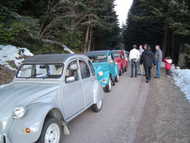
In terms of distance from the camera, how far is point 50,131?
3.44 meters

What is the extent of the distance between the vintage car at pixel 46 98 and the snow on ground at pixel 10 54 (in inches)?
253

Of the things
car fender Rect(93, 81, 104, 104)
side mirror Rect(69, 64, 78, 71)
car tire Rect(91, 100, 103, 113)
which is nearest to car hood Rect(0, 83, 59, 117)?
side mirror Rect(69, 64, 78, 71)

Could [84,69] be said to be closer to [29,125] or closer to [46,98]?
[46,98]

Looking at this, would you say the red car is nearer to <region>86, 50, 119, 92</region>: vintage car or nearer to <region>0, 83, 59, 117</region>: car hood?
<region>86, 50, 119, 92</region>: vintage car

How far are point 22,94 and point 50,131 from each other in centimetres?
93

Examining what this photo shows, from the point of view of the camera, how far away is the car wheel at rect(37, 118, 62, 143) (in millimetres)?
3236

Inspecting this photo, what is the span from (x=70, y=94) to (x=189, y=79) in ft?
23.9

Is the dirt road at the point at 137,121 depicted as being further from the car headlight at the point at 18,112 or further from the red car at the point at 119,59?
the red car at the point at 119,59

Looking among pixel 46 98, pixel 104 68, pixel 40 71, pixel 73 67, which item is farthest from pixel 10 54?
pixel 46 98

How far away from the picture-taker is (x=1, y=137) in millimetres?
2900

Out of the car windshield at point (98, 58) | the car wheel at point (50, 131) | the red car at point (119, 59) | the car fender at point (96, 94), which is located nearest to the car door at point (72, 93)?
the car wheel at point (50, 131)

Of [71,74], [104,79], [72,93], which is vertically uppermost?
[71,74]

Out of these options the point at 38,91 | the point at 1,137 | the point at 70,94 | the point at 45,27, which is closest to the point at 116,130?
the point at 70,94

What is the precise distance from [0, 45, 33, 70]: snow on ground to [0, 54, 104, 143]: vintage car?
643cm
